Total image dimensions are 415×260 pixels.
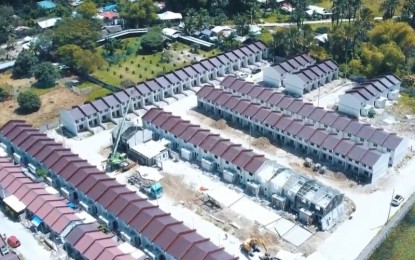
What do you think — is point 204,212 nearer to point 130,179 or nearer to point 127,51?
point 130,179

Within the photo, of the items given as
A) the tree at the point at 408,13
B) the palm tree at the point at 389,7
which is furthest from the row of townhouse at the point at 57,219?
the palm tree at the point at 389,7

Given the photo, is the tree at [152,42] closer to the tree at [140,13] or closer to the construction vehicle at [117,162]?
the tree at [140,13]

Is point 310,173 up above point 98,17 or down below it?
below

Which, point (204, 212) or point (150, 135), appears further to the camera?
point (150, 135)

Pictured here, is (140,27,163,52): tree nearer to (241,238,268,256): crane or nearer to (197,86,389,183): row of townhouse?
(197,86,389,183): row of townhouse

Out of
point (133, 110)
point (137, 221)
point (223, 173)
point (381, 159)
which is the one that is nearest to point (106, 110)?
point (133, 110)
